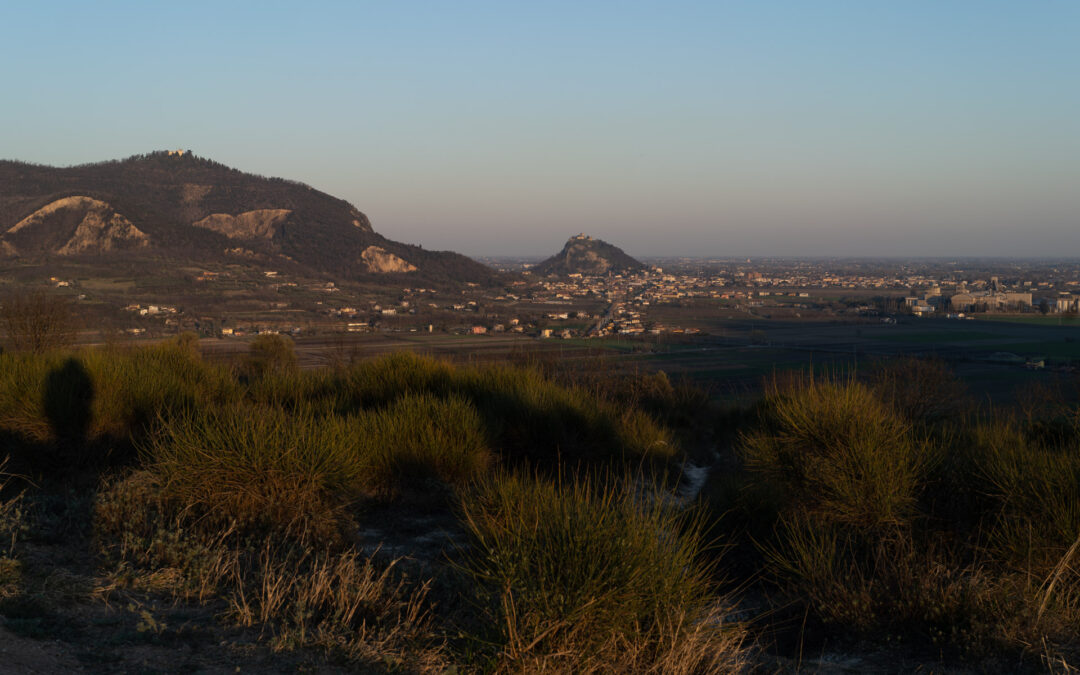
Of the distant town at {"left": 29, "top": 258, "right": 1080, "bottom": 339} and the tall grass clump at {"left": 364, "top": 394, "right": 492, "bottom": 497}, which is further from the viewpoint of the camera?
the distant town at {"left": 29, "top": 258, "right": 1080, "bottom": 339}

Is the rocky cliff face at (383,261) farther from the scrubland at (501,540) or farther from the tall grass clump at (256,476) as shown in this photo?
the tall grass clump at (256,476)

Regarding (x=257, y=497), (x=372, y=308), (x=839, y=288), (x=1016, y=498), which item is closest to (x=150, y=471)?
(x=257, y=497)

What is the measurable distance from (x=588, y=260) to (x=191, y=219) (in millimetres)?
83690

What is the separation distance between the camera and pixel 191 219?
96312 mm

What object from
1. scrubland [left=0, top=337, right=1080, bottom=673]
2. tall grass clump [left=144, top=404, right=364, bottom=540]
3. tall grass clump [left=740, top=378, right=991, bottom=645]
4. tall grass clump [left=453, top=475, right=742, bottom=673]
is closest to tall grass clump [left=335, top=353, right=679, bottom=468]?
scrubland [left=0, top=337, right=1080, bottom=673]

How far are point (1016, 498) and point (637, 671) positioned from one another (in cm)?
389

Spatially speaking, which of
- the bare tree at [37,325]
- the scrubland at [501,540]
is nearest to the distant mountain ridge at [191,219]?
the bare tree at [37,325]

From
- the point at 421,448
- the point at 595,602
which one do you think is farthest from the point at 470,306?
the point at 595,602

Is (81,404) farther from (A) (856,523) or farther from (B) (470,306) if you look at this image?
(B) (470,306)

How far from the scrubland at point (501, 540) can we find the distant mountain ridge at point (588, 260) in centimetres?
14199

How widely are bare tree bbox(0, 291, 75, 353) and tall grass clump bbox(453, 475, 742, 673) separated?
20584 mm

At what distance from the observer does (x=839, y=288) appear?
122 metres

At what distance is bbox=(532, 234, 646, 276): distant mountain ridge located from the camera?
155625 mm

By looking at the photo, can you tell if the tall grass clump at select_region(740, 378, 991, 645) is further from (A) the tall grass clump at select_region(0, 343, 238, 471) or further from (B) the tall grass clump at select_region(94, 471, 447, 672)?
(A) the tall grass clump at select_region(0, 343, 238, 471)
